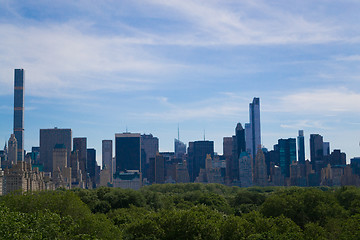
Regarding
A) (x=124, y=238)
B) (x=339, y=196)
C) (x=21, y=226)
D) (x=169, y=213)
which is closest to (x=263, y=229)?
(x=169, y=213)

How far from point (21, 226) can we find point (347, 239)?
3682cm

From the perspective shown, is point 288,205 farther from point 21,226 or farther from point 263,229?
point 21,226

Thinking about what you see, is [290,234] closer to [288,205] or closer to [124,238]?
[124,238]

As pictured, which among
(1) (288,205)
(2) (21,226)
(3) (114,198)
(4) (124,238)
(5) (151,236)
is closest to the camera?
(2) (21,226)

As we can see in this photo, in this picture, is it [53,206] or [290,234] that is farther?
[53,206]

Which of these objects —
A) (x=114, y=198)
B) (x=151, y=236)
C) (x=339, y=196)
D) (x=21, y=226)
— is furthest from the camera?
(x=114, y=198)

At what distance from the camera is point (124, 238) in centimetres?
6606

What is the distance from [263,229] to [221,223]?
6273mm

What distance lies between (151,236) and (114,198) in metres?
73.9

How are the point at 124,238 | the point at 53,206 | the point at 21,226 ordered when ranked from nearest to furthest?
1. the point at 21,226
2. the point at 124,238
3. the point at 53,206

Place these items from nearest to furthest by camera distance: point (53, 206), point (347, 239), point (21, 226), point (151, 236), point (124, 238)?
point (21, 226) → point (347, 239) → point (151, 236) → point (124, 238) → point (53, 206)

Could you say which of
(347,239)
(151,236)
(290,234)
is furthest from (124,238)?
(347,239)

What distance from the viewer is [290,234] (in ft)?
190

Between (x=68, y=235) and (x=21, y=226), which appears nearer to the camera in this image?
(x=21, y=226)
